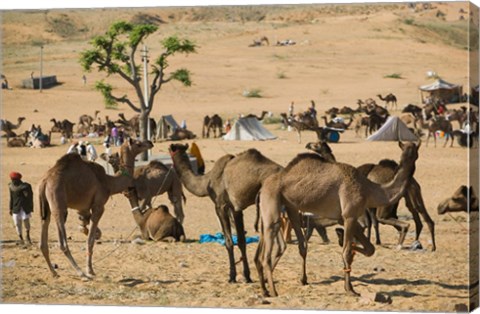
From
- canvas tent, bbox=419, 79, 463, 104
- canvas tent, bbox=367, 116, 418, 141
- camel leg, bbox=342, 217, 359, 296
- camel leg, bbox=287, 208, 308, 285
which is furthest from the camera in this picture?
canvas tent, bbox=419, 79, 463, 104

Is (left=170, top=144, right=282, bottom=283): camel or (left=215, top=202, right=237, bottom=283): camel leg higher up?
(left=170, top=144, right=282, bottom=283): camel

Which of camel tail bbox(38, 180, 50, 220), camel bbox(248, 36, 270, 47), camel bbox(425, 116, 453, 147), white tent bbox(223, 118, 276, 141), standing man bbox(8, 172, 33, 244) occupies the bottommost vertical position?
white tent bbox(223, 118, 276, 141)

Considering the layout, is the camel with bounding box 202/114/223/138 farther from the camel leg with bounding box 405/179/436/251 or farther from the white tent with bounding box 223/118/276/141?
the camel leg with bounding box 405/179/436/251

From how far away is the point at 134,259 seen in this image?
16.3 m

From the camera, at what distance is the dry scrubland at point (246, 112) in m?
14.3

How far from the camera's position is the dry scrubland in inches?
564

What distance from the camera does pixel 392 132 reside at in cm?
3600

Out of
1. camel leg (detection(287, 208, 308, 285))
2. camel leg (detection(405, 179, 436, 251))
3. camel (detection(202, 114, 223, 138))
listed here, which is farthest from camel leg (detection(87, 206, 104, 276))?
camel (detection(202, 114, 223, 138))

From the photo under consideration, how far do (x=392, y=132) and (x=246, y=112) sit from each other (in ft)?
38.5

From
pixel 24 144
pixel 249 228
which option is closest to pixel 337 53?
pixel 24 144

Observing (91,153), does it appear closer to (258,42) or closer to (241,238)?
(241,238)

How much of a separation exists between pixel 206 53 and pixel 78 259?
4638 centimetres

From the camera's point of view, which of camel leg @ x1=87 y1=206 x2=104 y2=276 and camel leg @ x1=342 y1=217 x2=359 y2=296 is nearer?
camel leg @ x1=342 y1=217 x2=359 y2=296

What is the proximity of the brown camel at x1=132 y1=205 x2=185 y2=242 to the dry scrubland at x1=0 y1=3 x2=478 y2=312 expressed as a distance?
9.0 inches
